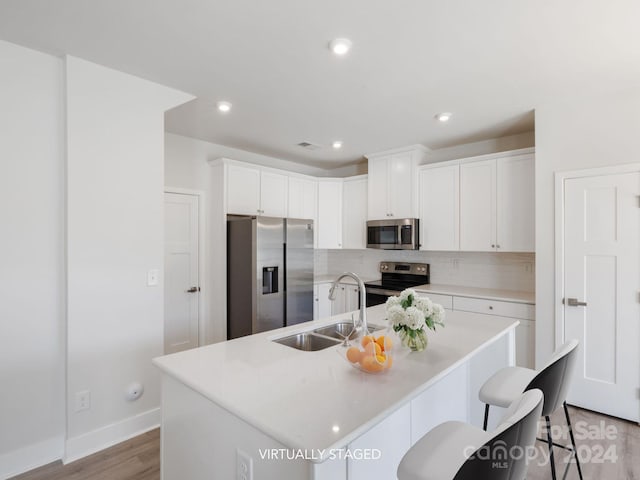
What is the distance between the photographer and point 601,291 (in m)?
2.73

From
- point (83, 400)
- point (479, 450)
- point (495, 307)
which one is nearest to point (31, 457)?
point (83, 400)

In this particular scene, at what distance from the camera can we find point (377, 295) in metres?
4.23

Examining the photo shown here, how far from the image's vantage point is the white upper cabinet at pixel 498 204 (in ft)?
11.2

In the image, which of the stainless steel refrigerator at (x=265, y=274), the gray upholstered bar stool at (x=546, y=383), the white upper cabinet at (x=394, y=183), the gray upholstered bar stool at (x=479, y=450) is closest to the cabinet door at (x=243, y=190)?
the stainless steel refrigerator at (x=265, y=274)

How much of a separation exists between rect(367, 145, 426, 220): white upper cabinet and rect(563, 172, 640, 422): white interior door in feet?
5.38

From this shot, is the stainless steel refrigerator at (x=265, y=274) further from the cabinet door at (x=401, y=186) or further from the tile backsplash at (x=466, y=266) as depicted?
the tile backsplash at (x=466, y=266)

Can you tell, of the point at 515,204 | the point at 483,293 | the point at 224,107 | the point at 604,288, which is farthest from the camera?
the point at 483,293

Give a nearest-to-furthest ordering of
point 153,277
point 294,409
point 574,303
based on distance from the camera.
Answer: point 294,409 < point 153,277 < point 574,303

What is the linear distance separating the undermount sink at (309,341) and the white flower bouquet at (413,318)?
466 mm

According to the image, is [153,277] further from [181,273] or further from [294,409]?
[294,409]

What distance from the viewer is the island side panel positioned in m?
1.09

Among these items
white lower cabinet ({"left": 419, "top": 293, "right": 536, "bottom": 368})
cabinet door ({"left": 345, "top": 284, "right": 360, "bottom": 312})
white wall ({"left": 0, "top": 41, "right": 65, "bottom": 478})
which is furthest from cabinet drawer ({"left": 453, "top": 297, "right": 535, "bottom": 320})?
white wall ({"left": 0, "top": 41, "right": 65, "bottom": 478})

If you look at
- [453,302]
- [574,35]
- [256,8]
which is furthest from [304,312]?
[574,35]

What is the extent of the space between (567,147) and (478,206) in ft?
3.34
